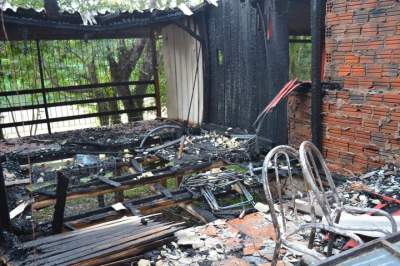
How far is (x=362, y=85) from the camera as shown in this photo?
15.7 ft

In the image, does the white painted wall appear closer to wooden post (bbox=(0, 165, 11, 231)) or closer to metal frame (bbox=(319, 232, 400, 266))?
wooden post (bbox=(0, 165, 11, 231))

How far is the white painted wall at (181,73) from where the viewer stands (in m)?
8.90

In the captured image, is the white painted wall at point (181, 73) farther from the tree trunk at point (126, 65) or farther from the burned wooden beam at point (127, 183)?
the burned wooden beam at point (127, 183)

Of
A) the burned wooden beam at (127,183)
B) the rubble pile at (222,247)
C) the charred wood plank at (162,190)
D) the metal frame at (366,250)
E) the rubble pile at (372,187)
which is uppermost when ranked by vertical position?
the metal frame at (366,250)

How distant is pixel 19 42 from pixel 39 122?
2033mm

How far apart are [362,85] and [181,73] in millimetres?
5586

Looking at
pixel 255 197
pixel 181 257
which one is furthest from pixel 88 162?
pixel 181 257

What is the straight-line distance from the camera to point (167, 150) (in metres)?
6.75

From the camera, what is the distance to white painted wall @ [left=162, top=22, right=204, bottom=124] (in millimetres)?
8898

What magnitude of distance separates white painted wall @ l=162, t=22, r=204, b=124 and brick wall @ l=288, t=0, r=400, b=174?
13.3 ft

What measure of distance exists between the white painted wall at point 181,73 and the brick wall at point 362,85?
407 cm

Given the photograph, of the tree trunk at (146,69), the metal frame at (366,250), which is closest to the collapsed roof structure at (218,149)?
the metal frame at (366,250)

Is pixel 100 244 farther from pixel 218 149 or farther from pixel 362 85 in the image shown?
pixel 362 85

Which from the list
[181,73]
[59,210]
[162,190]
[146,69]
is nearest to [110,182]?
[162,190]
